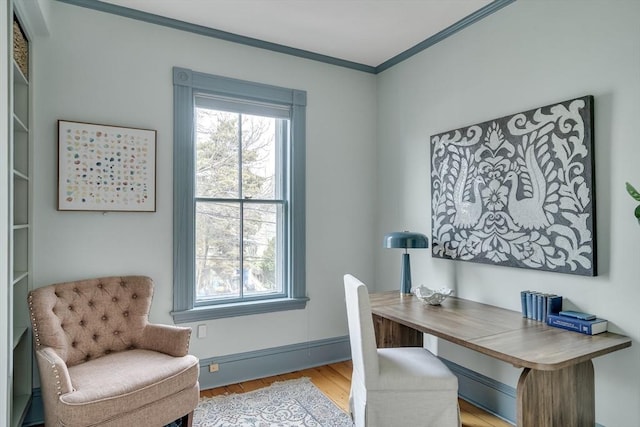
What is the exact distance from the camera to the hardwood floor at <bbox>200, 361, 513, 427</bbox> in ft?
8.20

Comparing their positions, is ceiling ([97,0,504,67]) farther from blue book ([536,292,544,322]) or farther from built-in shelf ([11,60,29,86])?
blue book ([536,292,544,322])

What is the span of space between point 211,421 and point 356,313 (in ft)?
4.02

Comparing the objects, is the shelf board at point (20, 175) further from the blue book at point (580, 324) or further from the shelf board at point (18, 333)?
the blue book at point (580, 324)

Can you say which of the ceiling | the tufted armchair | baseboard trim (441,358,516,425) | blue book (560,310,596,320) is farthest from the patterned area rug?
the ceiling

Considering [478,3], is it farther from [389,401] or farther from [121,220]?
[121,220]

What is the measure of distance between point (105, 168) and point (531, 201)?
106 inches

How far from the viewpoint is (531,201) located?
7.66ft

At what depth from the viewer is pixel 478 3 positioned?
8.43 feet

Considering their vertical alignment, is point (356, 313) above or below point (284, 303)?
above

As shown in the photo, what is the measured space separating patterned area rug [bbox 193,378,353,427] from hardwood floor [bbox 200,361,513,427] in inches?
3.3

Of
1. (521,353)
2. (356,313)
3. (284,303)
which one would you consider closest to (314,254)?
(284,303)

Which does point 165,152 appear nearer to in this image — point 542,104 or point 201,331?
point 201,331

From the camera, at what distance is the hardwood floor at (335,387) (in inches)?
98.4

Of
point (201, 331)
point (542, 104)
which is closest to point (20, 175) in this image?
point (201, 331)
